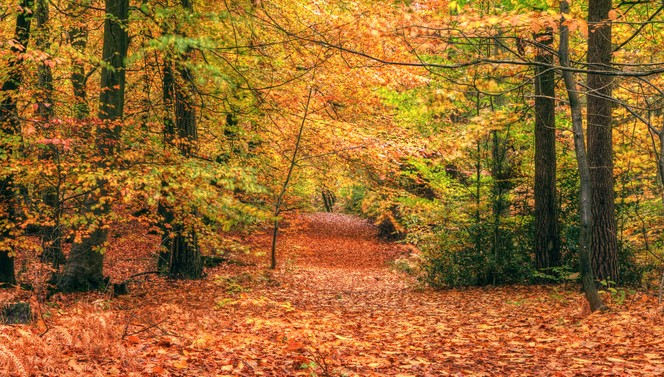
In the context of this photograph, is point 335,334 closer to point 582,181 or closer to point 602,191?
point 582,181

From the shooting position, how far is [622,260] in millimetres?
11469

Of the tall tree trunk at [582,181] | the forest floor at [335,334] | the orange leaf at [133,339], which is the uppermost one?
the tall tree trunk at [582,181]

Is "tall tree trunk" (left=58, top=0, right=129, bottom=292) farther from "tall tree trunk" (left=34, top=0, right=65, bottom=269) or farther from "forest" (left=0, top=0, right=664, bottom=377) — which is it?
"tall tree trunk" (left=34, top=0, right=65, bottom=269)

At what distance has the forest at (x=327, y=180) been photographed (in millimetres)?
6129

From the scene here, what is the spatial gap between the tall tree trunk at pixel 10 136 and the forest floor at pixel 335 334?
156 cm

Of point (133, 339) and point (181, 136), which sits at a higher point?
point (181, 136)

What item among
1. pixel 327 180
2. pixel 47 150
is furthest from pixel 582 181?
pixel 327 180

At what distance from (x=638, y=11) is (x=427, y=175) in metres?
6.25

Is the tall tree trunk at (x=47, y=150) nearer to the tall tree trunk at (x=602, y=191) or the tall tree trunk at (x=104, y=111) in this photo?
the tall tree trunk at (x=104, y=111)

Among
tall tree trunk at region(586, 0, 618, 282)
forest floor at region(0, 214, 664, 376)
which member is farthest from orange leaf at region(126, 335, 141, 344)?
tall tree trunk at region(586, 0, 618, 282)

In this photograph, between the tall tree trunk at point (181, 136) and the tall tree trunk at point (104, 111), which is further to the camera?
the tall tree trunk at point (181, 136)

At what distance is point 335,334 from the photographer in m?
7.49

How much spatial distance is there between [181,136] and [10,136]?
156 inches

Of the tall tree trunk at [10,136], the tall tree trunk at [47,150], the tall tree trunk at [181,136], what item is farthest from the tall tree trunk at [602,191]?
the tall tree trunk at [10,136]
